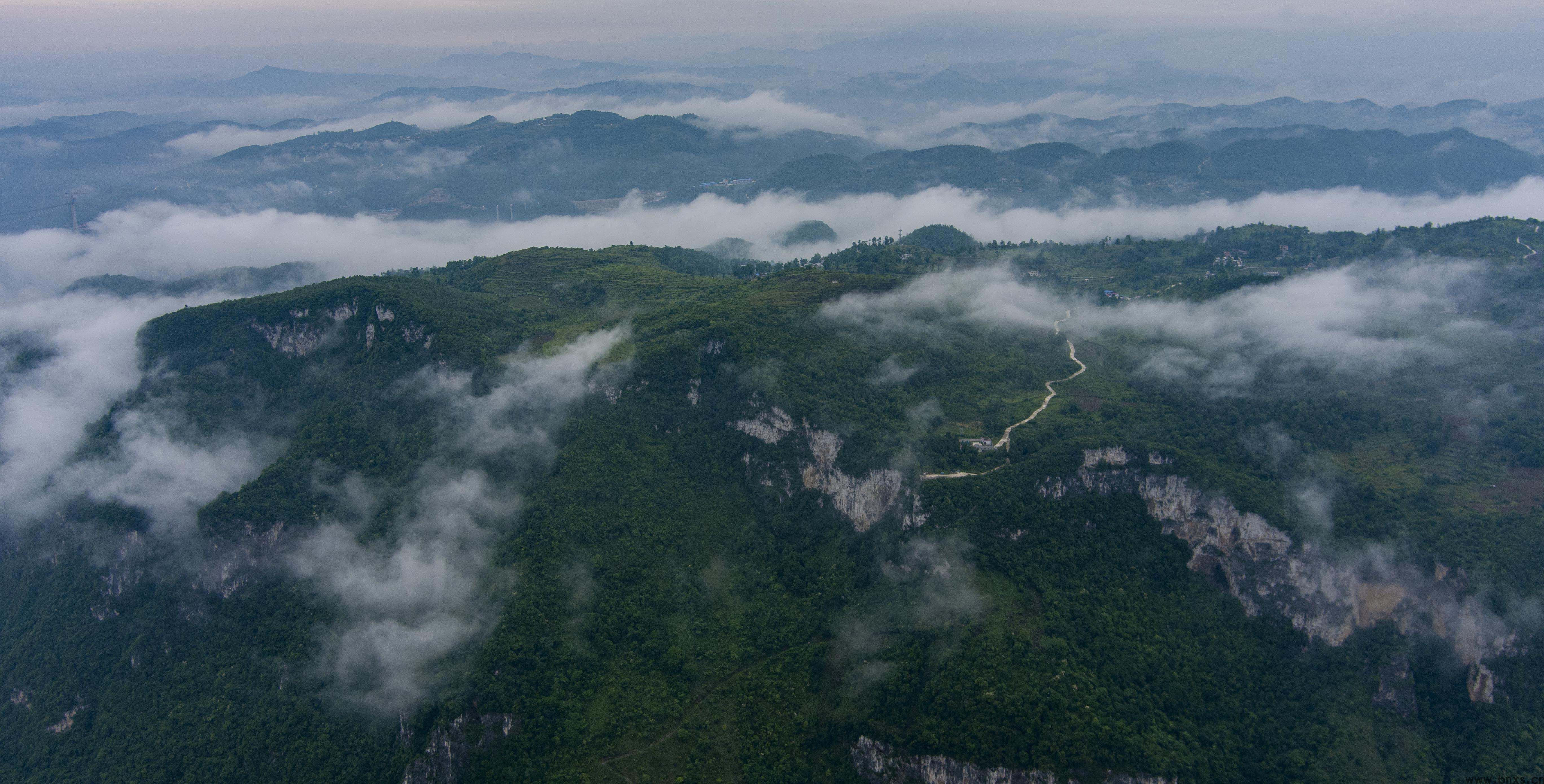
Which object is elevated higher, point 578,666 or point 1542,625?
point 1542,625

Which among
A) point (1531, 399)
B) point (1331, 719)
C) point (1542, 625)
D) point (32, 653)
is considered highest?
point (1531, 399)

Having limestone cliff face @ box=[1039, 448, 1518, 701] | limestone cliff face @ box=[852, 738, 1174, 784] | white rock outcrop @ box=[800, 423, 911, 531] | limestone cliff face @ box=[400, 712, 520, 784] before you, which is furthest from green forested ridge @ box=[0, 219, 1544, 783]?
white rock outcrop @ box=[800, 423, 911, 531]

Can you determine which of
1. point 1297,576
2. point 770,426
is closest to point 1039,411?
point 770,426

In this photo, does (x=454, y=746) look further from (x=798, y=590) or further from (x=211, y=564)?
(x=211, y=564)

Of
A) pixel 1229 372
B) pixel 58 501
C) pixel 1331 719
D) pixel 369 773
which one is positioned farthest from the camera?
pixel 1229 372

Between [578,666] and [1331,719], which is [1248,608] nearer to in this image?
[1331,719]

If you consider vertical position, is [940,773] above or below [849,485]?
below

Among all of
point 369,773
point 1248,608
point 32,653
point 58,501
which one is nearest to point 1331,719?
point 1248,608

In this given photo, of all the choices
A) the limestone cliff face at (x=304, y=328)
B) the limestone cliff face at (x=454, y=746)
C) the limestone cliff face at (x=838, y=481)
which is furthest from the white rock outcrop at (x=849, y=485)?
the limestone cliff face at (x=304, y=328)
